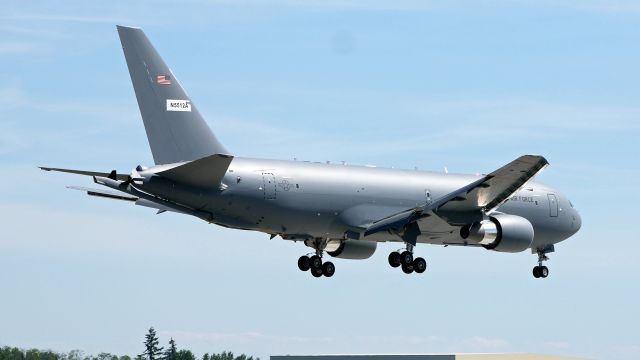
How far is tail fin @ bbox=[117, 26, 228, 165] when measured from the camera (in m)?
57.7

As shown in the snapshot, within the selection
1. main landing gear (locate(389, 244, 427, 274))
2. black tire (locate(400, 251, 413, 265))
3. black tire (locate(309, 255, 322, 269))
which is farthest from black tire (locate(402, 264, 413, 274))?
black tire (locate(309, 255, 322, 269))

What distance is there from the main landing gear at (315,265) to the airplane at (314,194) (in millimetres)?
45

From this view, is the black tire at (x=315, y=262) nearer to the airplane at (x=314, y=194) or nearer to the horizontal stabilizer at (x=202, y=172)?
the airplane at (x=314, y=194)

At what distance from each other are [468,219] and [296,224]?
760 cm

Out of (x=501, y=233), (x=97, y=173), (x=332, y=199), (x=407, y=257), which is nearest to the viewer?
(x=97, y=173)

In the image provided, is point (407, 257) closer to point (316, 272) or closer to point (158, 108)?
point (316, 272)

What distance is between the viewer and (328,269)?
6444 cm

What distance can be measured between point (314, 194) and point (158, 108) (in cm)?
748

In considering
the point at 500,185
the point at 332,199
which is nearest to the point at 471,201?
the point at 500,185

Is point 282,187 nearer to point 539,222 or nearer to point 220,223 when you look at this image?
point 220,223

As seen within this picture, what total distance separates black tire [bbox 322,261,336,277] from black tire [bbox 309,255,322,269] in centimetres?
24

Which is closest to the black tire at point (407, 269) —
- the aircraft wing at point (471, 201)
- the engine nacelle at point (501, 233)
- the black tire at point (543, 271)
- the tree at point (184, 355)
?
the aircraft wing at point (471, 201)

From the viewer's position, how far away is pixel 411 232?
62406 mm

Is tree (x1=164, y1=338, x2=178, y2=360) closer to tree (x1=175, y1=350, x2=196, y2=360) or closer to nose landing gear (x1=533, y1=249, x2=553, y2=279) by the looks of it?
tree (x1=175, y1=350, x2=196, y2=360)
